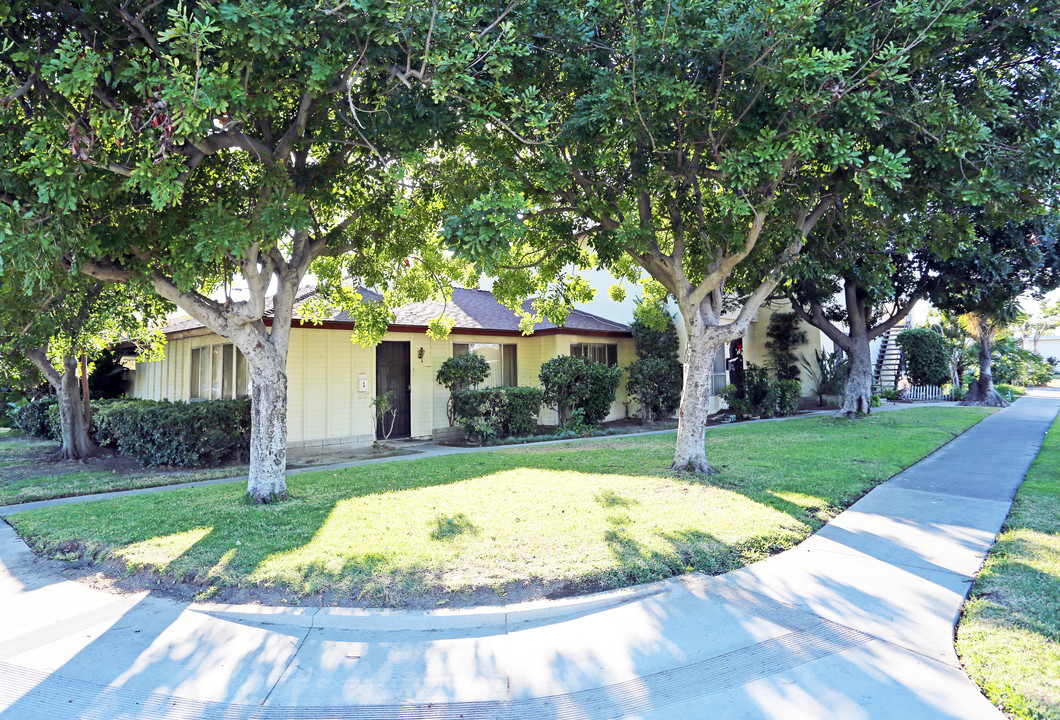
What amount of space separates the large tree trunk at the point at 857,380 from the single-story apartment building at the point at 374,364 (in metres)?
3.17

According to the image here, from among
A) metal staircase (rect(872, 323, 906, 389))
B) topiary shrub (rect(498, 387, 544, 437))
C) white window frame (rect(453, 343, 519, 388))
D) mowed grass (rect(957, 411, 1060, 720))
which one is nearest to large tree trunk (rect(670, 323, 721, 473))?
mowed grass (rect(957, 411, 1060, 720))

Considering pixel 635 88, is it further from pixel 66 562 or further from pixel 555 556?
pixel 66 562

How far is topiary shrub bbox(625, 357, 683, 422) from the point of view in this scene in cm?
1695

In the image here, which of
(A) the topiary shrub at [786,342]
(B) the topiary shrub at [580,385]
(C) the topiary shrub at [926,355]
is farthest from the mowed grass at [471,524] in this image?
(C) the topiary shrub at [926,355]

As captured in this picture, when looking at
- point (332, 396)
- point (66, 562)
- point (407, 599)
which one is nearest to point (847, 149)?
point (407, 599)

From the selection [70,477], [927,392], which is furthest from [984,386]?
[70,477]

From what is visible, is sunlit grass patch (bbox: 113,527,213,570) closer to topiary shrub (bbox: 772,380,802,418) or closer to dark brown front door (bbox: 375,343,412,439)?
dark brown front door (bbox: 375,343,412,439)

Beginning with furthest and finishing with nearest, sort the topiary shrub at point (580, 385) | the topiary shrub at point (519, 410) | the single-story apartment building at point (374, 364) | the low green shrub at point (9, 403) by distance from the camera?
the low green shrub at point (9, 403), the topiary shrub at point (580, 385), the topiary shrub at point (519, 410), the single-story apartment building at point (374, 364)

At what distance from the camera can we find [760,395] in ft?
61.3

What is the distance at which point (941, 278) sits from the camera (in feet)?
51.9

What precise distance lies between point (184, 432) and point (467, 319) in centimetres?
727

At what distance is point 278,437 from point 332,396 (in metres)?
5.75

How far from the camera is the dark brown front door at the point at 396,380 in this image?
46.4 ft

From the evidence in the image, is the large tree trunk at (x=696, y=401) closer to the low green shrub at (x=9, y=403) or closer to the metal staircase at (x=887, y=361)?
the low green shrub at (x=9, y=403)
